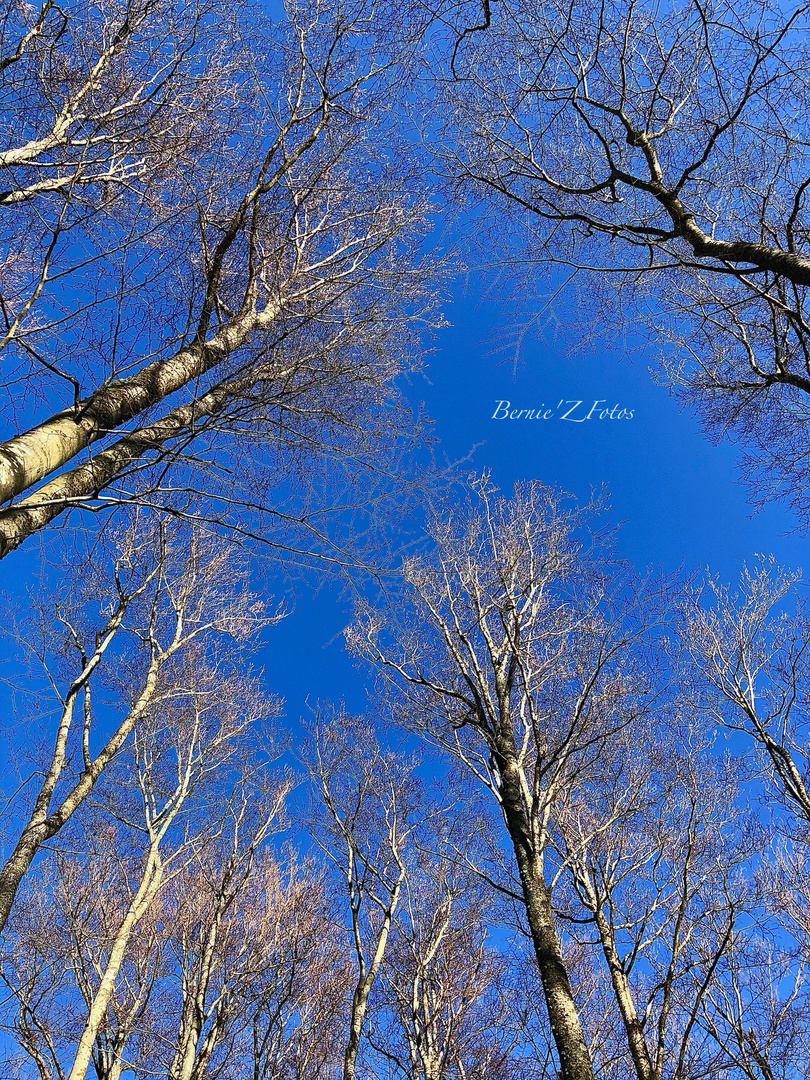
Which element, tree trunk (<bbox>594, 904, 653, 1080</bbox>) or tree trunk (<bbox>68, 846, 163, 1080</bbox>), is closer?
tree trunk (<bbox>594, 904, 653, 1080</bbox>)

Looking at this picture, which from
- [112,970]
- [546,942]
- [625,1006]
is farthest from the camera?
[112,970]

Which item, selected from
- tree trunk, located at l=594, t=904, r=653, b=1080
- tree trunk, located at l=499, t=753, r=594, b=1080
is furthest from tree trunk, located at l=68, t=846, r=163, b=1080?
tree trunk, located at l=594, t=904, r=653, b=1080

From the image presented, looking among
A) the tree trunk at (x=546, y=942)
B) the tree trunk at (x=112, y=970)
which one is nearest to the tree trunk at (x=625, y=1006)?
the tree trunk at (x=546, y=942)

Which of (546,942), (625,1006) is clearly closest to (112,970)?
Answer: (546,942)

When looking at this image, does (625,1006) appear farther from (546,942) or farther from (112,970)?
(112,970)

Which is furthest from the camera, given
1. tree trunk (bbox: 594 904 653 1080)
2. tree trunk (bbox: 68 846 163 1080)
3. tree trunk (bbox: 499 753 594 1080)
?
tree trunk (bbox: 68 846 163 1080)

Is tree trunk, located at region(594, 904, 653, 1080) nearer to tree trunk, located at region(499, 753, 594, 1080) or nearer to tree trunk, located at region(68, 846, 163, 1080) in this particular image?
tree trunk, located at region(499, 753, 594, 1080)

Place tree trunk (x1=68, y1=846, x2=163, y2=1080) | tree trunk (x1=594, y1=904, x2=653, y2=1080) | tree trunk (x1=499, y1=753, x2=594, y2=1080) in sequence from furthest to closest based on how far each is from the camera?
tree trunk (x1=68, y1=846, x2=163, y2=1080) → tree trunk (x1=594, y1=904, x2=653, y2=1080) → tree trunk (x1=499, y1=753, x2=594, y2=1080)

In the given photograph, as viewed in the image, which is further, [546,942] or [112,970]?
[112,970]

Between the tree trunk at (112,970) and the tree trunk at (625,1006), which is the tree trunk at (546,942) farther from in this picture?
the tree trunk at (112,970)

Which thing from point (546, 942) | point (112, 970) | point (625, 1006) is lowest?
point (112, 970)

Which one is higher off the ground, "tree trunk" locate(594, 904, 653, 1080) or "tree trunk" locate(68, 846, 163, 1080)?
"tree trunk" locate(594, 904, 653, 1080)

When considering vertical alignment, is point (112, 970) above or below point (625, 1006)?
below

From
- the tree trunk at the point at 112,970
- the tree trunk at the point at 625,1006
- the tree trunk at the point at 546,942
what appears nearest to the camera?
the tree trunk at the point at 546,942
